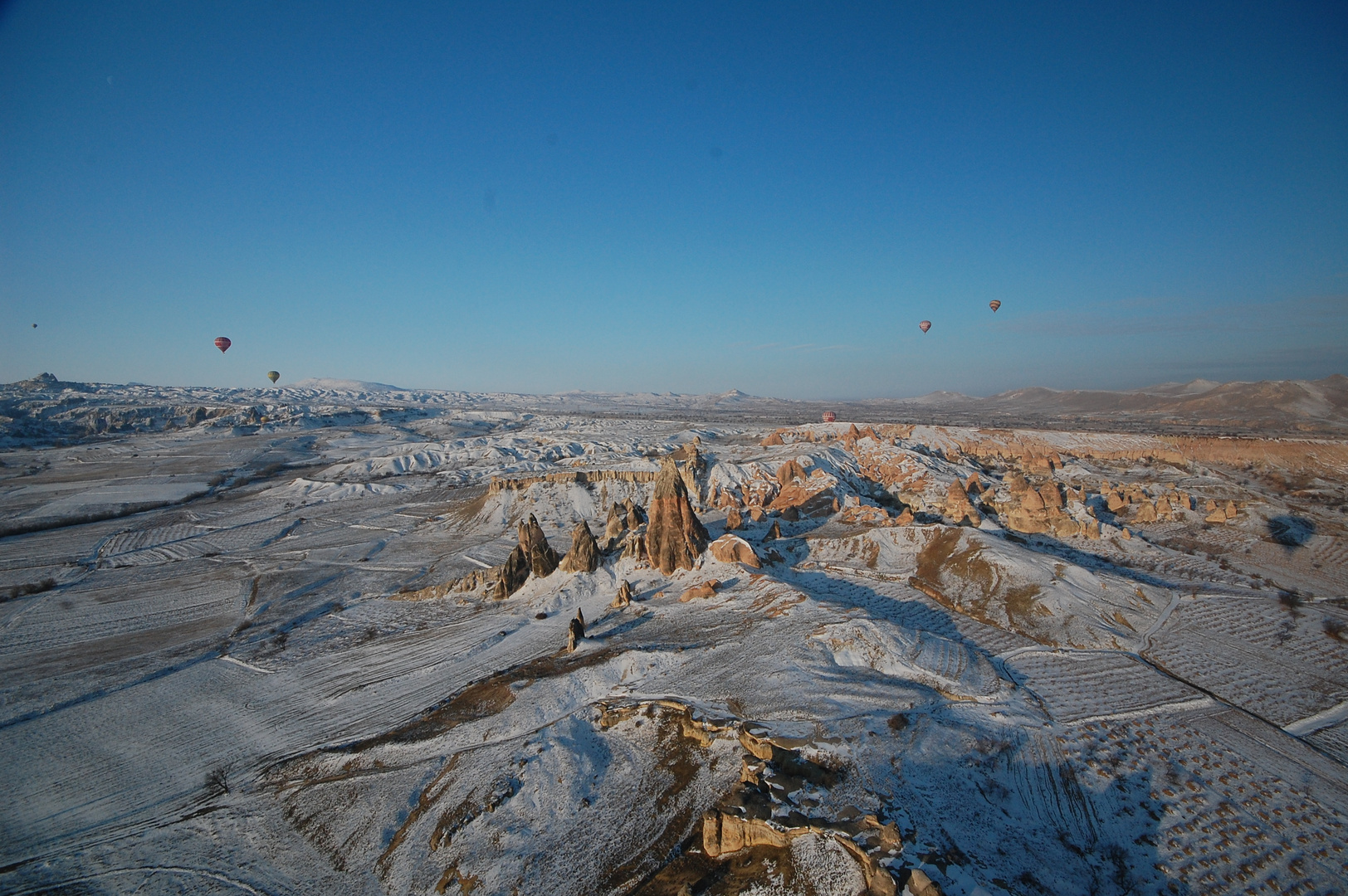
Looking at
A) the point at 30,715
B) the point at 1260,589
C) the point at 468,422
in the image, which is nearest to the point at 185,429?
the point at 468,422

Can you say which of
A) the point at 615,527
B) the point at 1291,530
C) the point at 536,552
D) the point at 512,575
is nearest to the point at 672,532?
the point at 615,527

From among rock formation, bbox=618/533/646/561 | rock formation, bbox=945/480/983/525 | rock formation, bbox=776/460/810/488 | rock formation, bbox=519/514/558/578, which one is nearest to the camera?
rock formation, bbox=519/514/558/578

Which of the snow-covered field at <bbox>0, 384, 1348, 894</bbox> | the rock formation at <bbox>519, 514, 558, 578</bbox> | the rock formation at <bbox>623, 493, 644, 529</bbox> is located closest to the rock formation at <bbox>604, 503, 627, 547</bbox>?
the rock formation at <bbox>623, 493, 644, 529</bbox>

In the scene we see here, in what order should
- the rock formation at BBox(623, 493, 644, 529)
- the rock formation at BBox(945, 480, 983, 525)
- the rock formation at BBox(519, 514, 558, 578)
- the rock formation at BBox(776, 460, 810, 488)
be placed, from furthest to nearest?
the rock formation at BBox(776, 460, 810, 488) → the rock formation at BBox(945, 480, 983, 525) → the rock formation at BBox(623, 493, 644, 529) → the rock formation at BBox(519, 514, 558, 578)

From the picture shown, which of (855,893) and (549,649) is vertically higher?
(855,893)

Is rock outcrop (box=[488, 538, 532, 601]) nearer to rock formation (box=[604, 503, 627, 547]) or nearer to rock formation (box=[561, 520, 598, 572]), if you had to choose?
rock formation (box=[561, 520, 598, 572])

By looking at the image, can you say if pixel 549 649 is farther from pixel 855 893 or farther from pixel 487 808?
pixel 855 893
